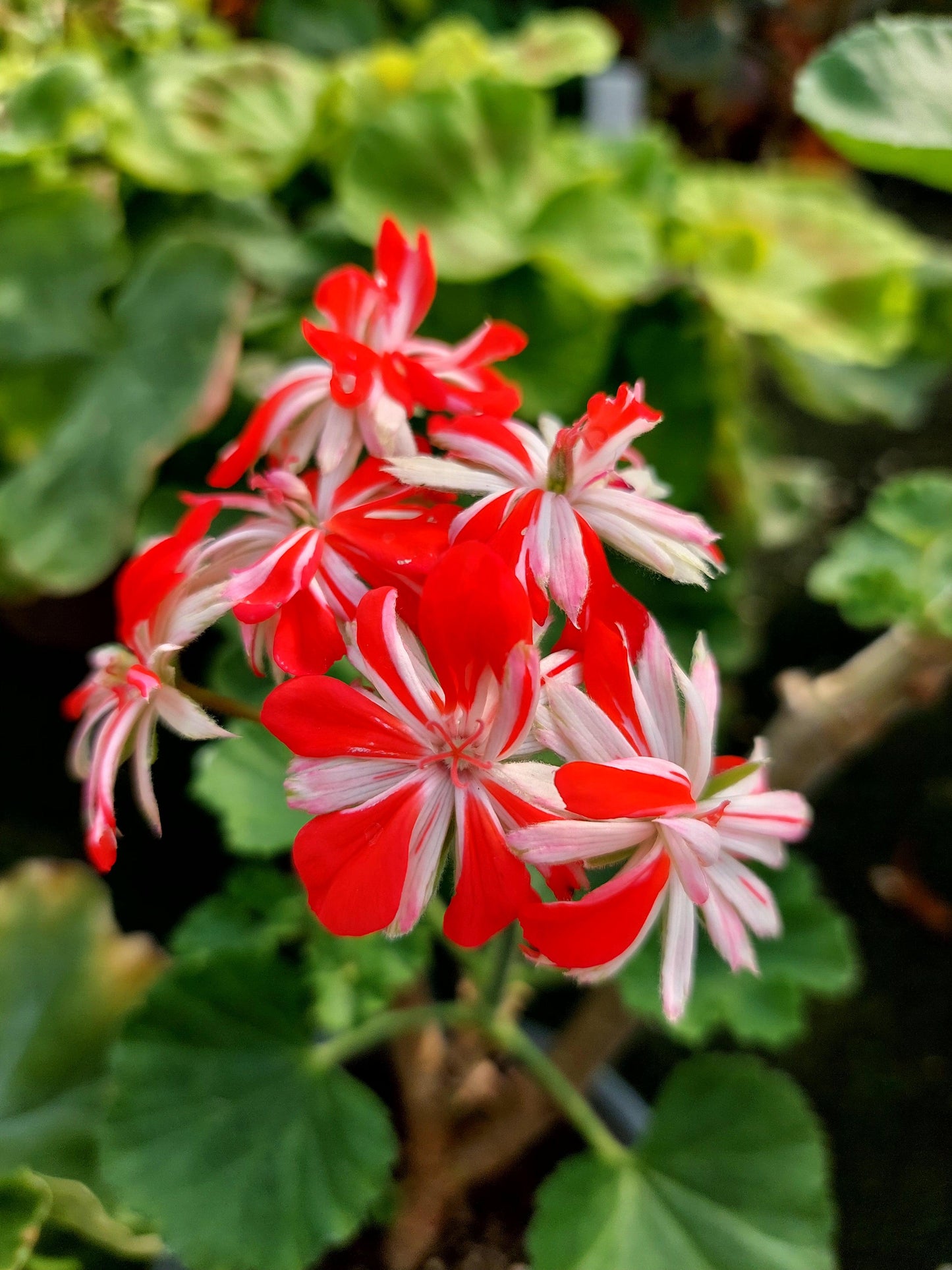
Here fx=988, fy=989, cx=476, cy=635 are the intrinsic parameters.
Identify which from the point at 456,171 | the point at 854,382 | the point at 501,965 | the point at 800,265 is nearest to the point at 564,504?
the point at 501,965

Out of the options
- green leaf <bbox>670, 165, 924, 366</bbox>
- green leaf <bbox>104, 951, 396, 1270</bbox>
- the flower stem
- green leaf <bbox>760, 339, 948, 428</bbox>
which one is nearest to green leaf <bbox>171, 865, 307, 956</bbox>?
green leaf <bbox>104, 951, 396, 1270</bbox>

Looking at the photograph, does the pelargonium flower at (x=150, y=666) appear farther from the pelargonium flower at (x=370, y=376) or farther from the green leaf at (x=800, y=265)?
the green leaf at (x=800, y=265)

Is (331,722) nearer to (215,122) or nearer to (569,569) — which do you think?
(569,569)

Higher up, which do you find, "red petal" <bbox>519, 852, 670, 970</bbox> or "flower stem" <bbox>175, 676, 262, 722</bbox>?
"red petal" <bbox>519, 852, 670, 970</bbox>

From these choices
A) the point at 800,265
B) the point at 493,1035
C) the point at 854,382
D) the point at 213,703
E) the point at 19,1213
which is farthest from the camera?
the point at 854,382

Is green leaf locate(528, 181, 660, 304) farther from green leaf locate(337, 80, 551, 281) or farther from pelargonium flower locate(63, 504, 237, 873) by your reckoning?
pelargonium flower locate(63, 504, 237, 873)

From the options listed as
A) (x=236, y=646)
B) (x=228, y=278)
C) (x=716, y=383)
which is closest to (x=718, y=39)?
(x=716, y=383)

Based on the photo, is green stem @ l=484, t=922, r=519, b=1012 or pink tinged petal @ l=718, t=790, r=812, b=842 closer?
pink tinged petal @ l=718, t=790, r=812, b=842
